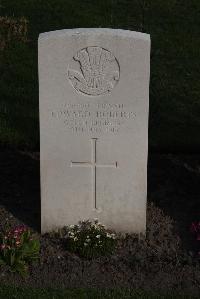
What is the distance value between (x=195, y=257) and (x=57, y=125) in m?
1.75

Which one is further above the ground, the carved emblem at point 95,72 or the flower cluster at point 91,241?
the carved emblem at point 95,72

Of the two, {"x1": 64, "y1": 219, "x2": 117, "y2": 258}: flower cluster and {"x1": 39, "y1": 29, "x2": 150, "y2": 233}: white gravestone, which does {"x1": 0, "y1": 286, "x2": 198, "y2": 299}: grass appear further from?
{"x1": 39, "y1": 29, "x2": 150, "y2": 233}: white gravestone

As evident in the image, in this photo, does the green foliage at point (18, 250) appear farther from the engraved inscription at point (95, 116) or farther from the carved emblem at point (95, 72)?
the carved emblem at point (95, 72)

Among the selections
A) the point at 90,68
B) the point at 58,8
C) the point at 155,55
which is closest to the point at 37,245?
the point at 90,68

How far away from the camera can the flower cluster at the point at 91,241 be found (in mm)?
6621

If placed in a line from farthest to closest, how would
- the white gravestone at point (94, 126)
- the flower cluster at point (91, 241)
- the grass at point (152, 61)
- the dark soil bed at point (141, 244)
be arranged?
1. the grass at point (152, 61)
2. the flower cluster at point (91, 241)
3. the white gravestone at point (94, 126)
4. the dark soil bed at point (141, 244)

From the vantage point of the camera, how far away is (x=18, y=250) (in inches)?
251

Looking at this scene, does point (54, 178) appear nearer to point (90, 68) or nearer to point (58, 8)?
point (90, 68)

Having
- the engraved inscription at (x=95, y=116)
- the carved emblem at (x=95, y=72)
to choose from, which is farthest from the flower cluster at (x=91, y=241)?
the carved emblem at (x=95, y=72)

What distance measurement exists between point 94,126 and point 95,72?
508 millimetres

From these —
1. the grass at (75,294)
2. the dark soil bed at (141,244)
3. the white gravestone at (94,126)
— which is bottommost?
the grass at (75,294)

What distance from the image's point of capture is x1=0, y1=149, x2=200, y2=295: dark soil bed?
6.33 metres

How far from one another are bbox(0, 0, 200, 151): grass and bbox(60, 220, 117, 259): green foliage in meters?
2.52

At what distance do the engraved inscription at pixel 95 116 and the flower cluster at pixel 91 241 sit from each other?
935 millimetres
